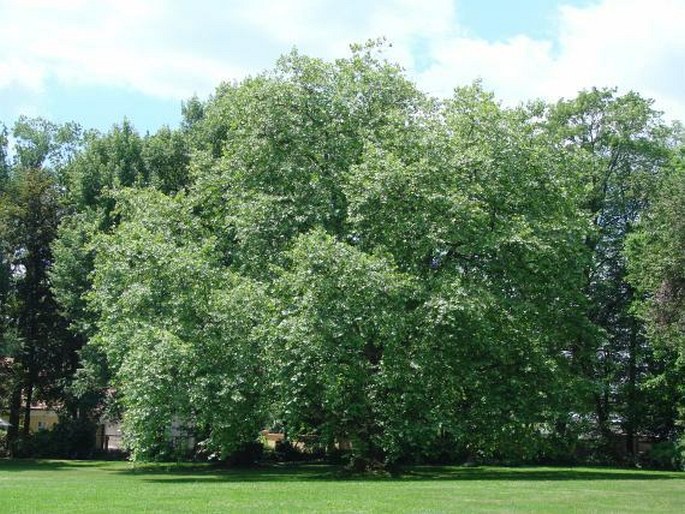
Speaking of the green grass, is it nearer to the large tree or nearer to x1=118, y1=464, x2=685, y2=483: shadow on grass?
x1=118, y1=464, x2=685, y2=483: shadow on grass

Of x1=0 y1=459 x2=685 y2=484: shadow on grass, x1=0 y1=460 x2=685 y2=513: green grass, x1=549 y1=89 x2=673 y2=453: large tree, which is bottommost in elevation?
x1=0 y1=459 x2=685 y2=484: shadow on grass

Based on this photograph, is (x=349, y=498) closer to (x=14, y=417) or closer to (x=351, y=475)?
(x=351, y=475)

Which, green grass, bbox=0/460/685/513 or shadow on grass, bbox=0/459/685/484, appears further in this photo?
shadow on grass, bbox=0/459/685/484

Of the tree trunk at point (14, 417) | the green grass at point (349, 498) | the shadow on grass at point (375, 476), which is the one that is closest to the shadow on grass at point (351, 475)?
the shadow on grass at point (375, 476)

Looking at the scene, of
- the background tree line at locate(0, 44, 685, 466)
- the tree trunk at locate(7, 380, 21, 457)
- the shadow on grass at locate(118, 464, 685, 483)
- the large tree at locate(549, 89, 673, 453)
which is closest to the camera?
the shadow on grass at locate(118, 464, 685, 483)

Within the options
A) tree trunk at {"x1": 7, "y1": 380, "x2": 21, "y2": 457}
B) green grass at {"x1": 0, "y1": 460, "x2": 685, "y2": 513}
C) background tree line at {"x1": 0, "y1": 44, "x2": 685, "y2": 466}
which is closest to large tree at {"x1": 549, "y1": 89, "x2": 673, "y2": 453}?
background tree line at {"x1": 0, "y1": 44, "x2": 685, "y2": 466}

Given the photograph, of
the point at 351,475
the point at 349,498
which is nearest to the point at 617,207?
the point at 351,475

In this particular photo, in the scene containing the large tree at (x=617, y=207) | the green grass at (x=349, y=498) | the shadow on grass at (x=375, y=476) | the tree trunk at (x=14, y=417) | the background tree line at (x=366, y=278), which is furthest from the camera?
the tree trunk at (x=14, y=417)

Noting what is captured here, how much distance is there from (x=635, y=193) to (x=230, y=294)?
30.7 meters

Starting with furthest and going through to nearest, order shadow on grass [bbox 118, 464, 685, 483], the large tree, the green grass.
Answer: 1. the large tree
2. shadow on grass [bbox 118, 464, 685, 483]
3. the green grass

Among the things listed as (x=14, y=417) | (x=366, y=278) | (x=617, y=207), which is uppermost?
(x=617, y=207)

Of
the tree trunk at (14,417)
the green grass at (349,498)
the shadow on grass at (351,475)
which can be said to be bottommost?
the shadow on grass at (351,475)

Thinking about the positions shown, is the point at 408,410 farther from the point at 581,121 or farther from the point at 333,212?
the point at 581,121

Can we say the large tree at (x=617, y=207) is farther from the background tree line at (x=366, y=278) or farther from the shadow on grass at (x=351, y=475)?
the shadow on grass at (x=351, y=475)
